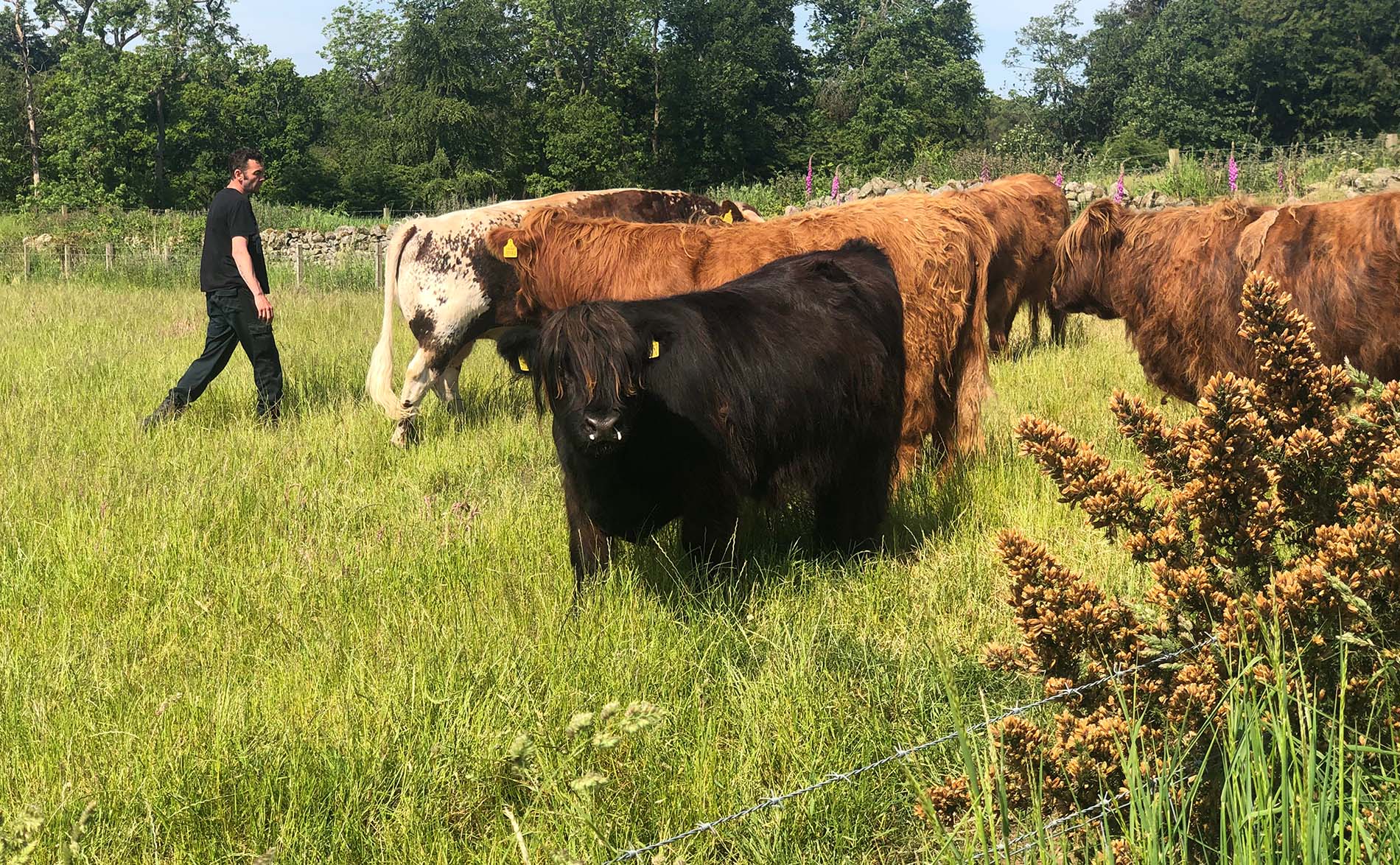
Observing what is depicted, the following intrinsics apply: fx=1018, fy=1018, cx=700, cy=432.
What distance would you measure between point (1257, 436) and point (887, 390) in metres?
2.32

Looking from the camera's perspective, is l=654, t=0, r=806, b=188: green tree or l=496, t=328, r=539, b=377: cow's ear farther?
l=654, t=0, r=806, b=188: green tree

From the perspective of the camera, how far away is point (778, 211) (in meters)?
24.5

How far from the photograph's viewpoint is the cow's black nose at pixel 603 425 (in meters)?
3.28

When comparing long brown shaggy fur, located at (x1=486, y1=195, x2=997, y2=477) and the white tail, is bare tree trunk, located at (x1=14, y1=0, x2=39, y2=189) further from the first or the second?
long brown shaggy fur, located at (x1=486, y1=195, x2=997, y2=477)

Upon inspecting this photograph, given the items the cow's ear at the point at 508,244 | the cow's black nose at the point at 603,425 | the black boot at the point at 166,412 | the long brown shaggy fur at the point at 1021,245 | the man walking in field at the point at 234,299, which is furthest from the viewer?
the long brown shaggy fur at the point at 1021,245

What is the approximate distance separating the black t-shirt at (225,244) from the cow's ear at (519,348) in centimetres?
420

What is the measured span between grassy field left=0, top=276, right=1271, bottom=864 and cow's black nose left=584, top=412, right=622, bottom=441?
26.0 inches

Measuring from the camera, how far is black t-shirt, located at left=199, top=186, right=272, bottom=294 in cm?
711

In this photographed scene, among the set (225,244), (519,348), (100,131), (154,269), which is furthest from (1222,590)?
(100,131)

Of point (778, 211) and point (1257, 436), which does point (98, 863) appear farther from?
point (778, 211)

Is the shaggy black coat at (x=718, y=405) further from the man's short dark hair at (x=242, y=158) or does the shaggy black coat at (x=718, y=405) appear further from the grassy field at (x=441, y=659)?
the man's short dark hair at (x=242, y=158)

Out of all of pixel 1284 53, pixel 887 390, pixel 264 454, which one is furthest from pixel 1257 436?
pixel 1284 53

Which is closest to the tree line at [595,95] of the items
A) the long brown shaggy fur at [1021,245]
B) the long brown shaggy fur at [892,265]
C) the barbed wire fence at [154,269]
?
the barbed wire fence at [154,269]

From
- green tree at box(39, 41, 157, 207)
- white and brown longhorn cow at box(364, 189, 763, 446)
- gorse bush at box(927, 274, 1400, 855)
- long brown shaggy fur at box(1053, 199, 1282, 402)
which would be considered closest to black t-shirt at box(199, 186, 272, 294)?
white and brown longhorn cow at box(364, 189, 763, 446)
